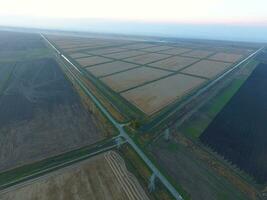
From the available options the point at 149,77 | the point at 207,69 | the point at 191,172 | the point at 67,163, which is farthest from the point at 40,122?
the point at 207,69

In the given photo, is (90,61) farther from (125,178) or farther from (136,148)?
(125,178)

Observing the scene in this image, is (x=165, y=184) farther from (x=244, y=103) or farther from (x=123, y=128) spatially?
(x=244, y=103)

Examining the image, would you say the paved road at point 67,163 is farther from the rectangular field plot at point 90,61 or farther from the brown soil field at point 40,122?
the rectangular field plot at point 90,61

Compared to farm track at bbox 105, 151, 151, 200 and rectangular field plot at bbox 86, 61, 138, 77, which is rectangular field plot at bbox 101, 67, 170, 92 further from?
farm track at bbox 105, 151, 151, 200

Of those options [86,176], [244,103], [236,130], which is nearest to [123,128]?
[86,176]

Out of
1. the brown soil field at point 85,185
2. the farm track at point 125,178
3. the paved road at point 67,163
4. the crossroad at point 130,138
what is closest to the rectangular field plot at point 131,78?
the crossroad at point 130,138

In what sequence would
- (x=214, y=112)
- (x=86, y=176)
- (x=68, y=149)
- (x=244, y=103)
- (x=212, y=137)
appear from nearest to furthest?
(x=86, y=176)
(x=68, y=149)
(x=212, y=137)
(x=214, y=112)
(x=244, y=103)
